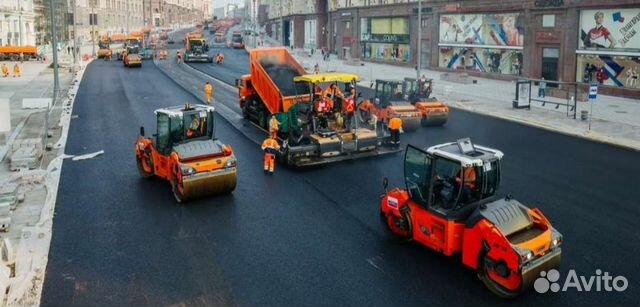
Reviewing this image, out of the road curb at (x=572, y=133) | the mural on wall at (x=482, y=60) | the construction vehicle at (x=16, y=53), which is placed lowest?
the road curb at (x=572, y=133)

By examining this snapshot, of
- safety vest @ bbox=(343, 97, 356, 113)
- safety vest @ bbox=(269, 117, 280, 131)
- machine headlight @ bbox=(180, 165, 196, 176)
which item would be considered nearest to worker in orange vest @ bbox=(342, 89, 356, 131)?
safety vest @ bbox=(343, 97, 356, 113)

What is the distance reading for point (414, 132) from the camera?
1016 inches

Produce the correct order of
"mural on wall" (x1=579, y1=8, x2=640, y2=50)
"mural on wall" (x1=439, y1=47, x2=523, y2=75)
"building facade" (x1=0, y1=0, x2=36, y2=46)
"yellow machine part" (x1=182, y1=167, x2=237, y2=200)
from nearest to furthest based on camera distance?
1. "yellow machine part" (x1=182, y1=167, x2=237, y2=200)
2. "mural on wall" (x1=579, y1=8, x2=640, y2=50)
3. "mural on wall" (x1=439, y1=47, x2=523, y2=75)
4. "building facade" (x1=0, y1=0, x2=36, y2=46)

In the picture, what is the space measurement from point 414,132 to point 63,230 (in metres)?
16.2

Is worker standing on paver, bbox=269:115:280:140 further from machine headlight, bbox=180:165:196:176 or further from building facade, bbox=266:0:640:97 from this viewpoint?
building facade, bbox=266:0:640:97

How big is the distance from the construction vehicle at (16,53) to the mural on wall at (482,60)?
50.4 metres

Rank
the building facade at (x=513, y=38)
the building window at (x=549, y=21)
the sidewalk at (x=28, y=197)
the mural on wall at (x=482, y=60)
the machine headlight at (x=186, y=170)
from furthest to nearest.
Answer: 1. the mural on wall at (x=482, y=60)
2. the building window at (x=549, y=21)
3. the building facade at (x=513, y=38)
4. the machine headlight at (x=186, y=170)
5. the sidewalk at (x=28, y=197)

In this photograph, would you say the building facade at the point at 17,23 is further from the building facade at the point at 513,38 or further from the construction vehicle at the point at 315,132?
the construction vehicle at the point at 315,132

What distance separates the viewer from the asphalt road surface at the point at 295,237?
10.2 metres

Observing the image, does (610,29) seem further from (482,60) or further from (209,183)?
(209,183)

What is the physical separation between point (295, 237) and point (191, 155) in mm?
3845

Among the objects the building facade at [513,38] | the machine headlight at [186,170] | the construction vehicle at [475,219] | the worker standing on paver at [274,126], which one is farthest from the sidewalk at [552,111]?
the machine headlight at [186,170]

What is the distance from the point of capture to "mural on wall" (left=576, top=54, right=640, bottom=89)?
116 feet

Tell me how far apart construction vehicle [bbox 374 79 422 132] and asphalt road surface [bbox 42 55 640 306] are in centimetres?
477
